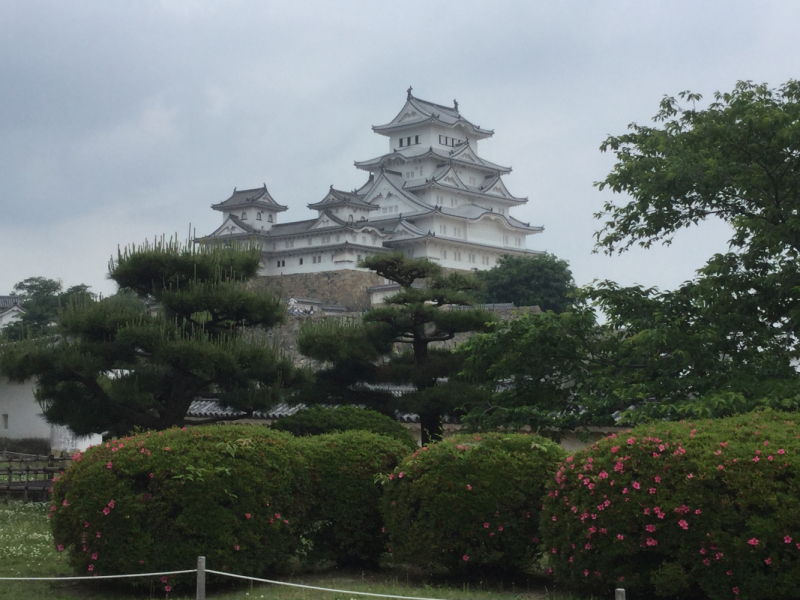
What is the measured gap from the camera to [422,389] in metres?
16.8

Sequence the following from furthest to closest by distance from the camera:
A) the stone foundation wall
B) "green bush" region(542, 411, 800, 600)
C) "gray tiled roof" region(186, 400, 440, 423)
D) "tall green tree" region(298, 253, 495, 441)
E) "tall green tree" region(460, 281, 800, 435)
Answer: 1. the stone foundation wall
2. "gray tiled roof" region(186, 400, 440, 423)
3. "tall green tree" region(298, 253, 495, 441)
4. "tall green tree" region(460, 281, 800, 435)
5. "green bush" region(542, 411, 800, 600)

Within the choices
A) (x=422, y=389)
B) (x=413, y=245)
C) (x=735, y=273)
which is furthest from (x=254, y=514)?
(x=413, y=245)

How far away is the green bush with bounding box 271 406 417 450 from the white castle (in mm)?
42457

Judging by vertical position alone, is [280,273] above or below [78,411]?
above

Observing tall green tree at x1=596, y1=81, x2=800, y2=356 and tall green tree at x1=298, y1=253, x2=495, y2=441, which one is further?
tall green tree at x1=298, y1=253, x2=495, y2=441

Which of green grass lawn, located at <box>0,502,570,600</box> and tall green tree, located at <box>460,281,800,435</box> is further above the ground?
tall green tree, located at <box>460,281,800,435</box>

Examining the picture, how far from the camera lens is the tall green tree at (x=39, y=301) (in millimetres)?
42978

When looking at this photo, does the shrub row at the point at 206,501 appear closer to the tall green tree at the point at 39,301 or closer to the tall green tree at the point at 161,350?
the tall green tree at the point at 161,350

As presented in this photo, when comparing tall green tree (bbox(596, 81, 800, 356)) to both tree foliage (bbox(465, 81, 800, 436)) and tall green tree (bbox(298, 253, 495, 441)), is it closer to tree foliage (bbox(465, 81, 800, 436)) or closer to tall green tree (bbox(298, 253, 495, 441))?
tree foliage (bbox(465, 81, 800, 436))

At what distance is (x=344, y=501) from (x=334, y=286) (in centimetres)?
4651

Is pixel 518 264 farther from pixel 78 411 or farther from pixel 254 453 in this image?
pixel 254 453

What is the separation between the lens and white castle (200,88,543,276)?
5650cm

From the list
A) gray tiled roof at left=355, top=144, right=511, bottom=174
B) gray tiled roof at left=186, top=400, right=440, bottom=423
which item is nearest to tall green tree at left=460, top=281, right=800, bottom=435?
gray tiled roof at left=186, top=400, right=440, bottom=423

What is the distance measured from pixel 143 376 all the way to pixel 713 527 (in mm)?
12509
